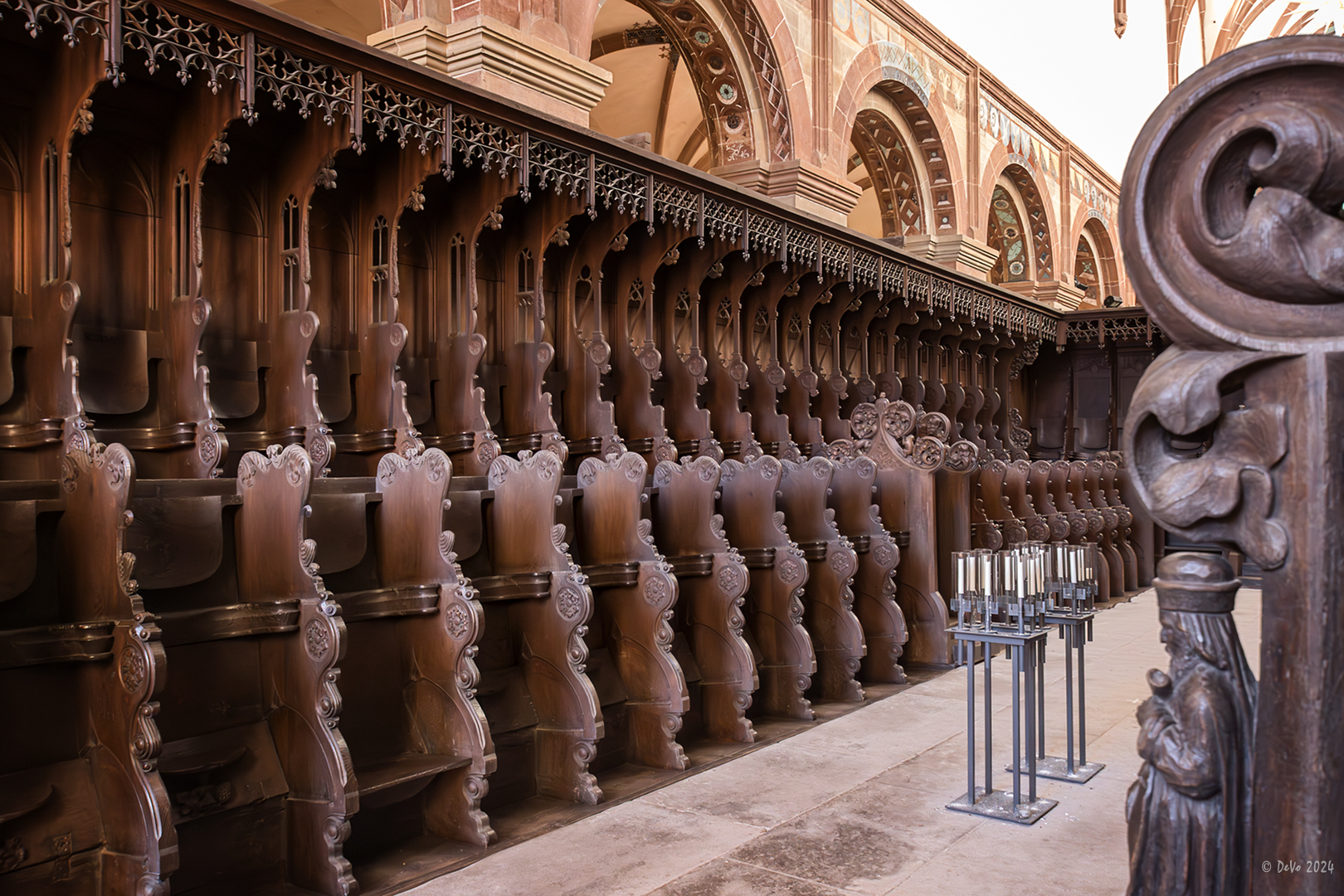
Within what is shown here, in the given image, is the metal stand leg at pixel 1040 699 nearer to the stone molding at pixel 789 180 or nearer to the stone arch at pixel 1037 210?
the stone molding at pixel 789 180

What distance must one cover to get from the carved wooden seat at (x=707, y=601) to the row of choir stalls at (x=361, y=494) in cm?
2

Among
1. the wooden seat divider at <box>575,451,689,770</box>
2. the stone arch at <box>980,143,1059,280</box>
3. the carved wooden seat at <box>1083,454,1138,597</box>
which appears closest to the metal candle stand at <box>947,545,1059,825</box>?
the wooden seat divider at <box>575,451,689,770</box>

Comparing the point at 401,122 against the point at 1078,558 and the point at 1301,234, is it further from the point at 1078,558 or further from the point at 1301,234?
the point at 1301,234

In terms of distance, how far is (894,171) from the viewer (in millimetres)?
11211

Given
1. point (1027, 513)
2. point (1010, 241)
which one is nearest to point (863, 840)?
point (1027, 513)

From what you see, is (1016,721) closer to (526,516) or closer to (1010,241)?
(526,516)

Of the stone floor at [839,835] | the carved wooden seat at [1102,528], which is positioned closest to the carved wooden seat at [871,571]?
the stone floor at [839,835]

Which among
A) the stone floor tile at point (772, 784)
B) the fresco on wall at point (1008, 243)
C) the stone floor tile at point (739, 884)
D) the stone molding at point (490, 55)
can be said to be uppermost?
the fresco on wall at point (1008, 243)

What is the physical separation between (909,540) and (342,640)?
374 centimetres

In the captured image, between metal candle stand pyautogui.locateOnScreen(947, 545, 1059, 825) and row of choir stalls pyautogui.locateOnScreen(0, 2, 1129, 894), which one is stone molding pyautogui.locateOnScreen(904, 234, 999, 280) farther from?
metal candle stand pyautogui.locateOnScreen(947, 545, 1059, 825)

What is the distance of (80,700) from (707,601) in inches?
98.8

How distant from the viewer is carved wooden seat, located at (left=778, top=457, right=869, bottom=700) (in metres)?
5.04

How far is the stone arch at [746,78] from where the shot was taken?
824 centimetres

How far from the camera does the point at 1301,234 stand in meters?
0.99
